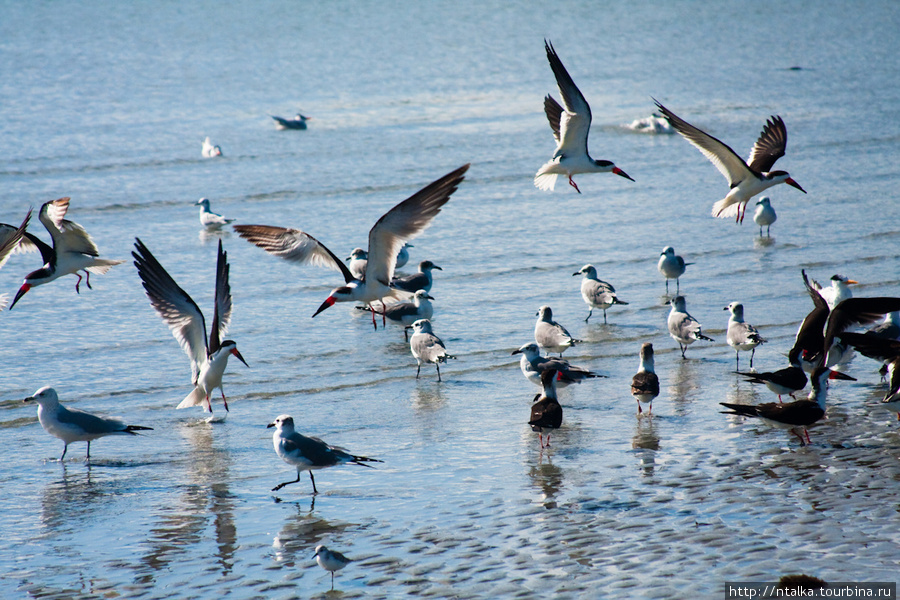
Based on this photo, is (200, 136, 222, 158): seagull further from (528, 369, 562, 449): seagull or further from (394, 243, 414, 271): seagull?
(528, 369, 562, 449): seagull

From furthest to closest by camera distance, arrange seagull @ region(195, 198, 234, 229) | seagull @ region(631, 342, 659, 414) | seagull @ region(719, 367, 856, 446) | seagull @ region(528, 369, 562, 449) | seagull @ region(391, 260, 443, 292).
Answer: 1. seagull @ region(195, 198, 234, 229)
2. seagull @ region(391, 260, 443, 292)
3. seagull @ region(631, 342, 659, 414)
4. seagull @ region(528, 369, 562, 449)
5. seagull @ region(719, 367, 856, 446)

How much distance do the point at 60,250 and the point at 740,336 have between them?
806cm

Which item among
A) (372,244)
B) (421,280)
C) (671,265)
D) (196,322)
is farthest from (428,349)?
(671,265)

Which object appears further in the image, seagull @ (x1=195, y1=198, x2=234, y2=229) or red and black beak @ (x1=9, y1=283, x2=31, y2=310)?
seagull @ (x1=195, y1=198, x2=234, y2=229)

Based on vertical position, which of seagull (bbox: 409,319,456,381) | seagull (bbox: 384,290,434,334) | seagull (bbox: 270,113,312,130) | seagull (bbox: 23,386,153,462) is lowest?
seagull (bbox: 23,386,153,462)

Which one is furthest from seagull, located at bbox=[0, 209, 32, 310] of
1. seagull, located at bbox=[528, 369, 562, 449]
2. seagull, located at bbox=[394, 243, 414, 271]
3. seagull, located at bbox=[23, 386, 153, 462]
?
seagull, located at bbox=[528, 369, 562, 449]

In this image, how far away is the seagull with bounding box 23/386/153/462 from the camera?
25.5 ft

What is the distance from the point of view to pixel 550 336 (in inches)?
403

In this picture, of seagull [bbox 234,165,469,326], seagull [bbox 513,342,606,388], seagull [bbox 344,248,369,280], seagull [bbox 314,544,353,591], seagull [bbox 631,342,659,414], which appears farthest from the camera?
Answer: seagull [bbox 344,248,369,280]

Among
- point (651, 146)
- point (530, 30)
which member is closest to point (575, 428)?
point (651, 146)

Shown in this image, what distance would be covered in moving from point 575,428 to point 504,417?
0.66m

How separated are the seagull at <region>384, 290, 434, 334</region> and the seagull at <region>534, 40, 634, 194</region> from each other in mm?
1914

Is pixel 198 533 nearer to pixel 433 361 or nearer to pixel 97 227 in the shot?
pixel 433 361

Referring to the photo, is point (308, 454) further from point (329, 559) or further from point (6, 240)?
point (6, 240)
